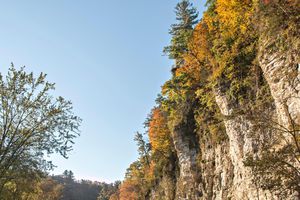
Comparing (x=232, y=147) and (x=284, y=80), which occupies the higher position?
(x=284, y=80)

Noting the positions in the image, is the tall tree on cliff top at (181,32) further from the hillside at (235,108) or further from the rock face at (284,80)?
the rock face at (284,80)

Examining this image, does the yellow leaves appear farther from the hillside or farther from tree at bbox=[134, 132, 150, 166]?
tree at bbox=[134, 132, 150, 166]

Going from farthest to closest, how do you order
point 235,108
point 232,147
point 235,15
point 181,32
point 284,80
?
point 181,32
point 235,15
point 235,108
point 232,147
point 284,80

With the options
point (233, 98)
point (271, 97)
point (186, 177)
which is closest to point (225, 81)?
point (233, 98)

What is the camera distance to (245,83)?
18219 mm

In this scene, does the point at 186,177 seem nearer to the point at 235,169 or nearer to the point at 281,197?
the point at 235,169

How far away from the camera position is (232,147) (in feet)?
59.0

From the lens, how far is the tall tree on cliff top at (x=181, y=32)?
2895cm

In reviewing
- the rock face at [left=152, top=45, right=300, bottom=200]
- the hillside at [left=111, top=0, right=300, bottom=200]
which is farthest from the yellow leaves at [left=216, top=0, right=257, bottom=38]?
the rock face at [left=152, top=45, right=300, bottom=200]

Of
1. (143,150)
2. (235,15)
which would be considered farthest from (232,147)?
(143,150)

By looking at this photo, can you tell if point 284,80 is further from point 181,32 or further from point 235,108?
point 181,32

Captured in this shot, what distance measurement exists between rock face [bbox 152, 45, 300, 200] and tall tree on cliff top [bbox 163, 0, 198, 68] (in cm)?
715

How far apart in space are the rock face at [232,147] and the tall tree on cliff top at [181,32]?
715 centimetres

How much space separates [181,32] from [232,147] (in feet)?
58.7
